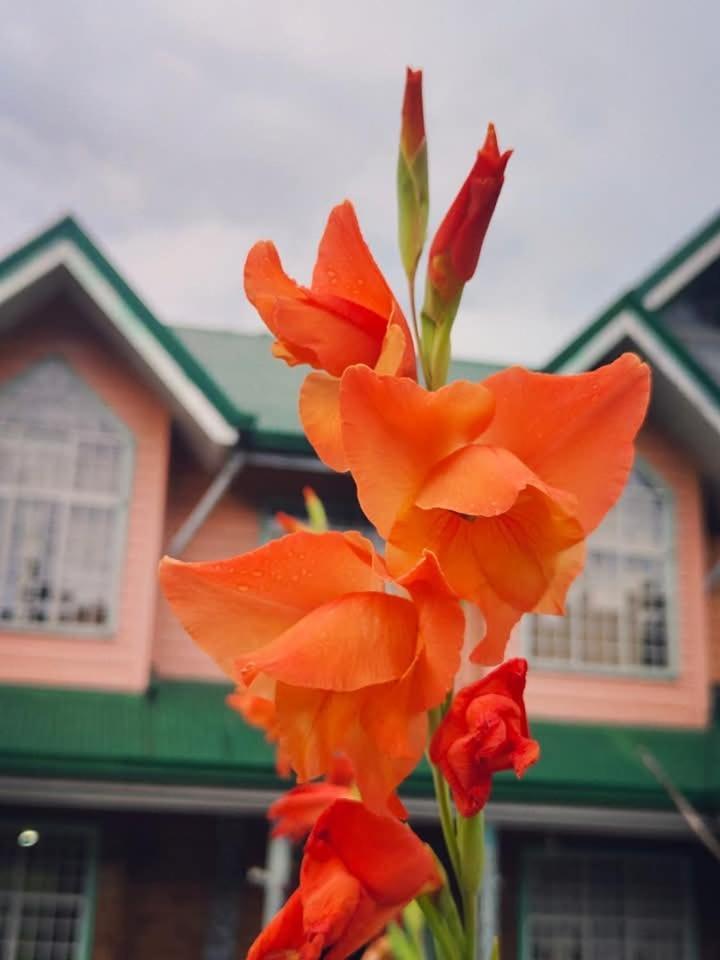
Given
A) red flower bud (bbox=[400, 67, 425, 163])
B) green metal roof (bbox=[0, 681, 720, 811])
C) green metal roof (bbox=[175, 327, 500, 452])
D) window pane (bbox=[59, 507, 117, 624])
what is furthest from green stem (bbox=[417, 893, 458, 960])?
window pane (bbox=[59, 507, 117, 624])

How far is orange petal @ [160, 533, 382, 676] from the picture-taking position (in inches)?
31.1

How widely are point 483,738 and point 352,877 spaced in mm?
150

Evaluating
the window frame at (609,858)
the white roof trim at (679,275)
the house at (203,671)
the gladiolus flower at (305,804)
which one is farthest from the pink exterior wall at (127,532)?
the gladiolus flower at (305,804)

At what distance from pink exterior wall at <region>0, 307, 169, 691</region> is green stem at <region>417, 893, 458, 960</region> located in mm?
8120

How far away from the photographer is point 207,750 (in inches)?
321

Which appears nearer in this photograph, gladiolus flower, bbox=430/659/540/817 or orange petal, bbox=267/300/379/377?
gladiolus flower, bbox=430/659/540/817

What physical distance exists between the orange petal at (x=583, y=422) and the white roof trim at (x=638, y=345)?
8.46 metres

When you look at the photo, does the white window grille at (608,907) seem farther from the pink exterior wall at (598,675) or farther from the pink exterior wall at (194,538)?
the pink exterior wall at (194,538)

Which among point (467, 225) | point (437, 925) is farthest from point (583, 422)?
point (437, 925)

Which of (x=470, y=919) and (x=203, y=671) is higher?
(x=203, y=671)

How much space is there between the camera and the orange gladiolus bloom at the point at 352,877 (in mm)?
774

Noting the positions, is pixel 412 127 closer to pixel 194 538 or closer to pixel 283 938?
pixel 283 938

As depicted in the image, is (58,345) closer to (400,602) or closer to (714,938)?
(714,938)

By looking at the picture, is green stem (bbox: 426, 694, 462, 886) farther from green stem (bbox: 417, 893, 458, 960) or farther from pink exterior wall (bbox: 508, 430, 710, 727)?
pink exterior wall (bbox: 508, 430, 710, 727)
